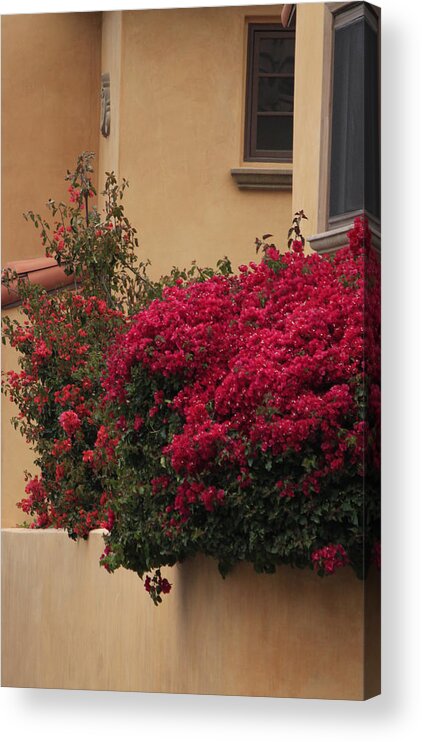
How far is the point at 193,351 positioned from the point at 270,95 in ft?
3.15

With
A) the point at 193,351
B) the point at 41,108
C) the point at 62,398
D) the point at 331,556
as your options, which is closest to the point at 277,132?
the point at 193,351

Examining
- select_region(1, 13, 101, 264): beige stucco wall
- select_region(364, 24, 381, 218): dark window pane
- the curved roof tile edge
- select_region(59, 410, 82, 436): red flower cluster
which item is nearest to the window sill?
select_region(364, 24, 381, 218): dark window pane

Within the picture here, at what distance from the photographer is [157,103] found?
523 cm

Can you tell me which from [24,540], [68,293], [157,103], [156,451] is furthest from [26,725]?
[157,103]

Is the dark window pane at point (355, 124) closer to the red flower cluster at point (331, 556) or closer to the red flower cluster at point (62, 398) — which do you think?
the red flower cluster at point (62, 398)

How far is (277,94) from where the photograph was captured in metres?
5.05

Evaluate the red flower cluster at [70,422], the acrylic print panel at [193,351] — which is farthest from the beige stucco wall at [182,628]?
the red flower cluster at [70,422]

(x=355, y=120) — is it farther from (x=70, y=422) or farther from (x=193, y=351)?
(x=70, y=422)

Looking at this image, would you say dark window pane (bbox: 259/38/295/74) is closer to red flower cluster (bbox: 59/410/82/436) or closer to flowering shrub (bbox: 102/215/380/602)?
flowering shrub (bbox: 102/215/380/602)

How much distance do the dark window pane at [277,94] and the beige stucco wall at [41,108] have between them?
64cm

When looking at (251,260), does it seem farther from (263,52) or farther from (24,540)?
(24,540)

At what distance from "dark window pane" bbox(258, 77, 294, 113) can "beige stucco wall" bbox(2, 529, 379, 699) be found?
5.27 feet

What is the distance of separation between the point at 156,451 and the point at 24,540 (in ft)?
2.47

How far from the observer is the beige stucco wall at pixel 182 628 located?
4.80 m
